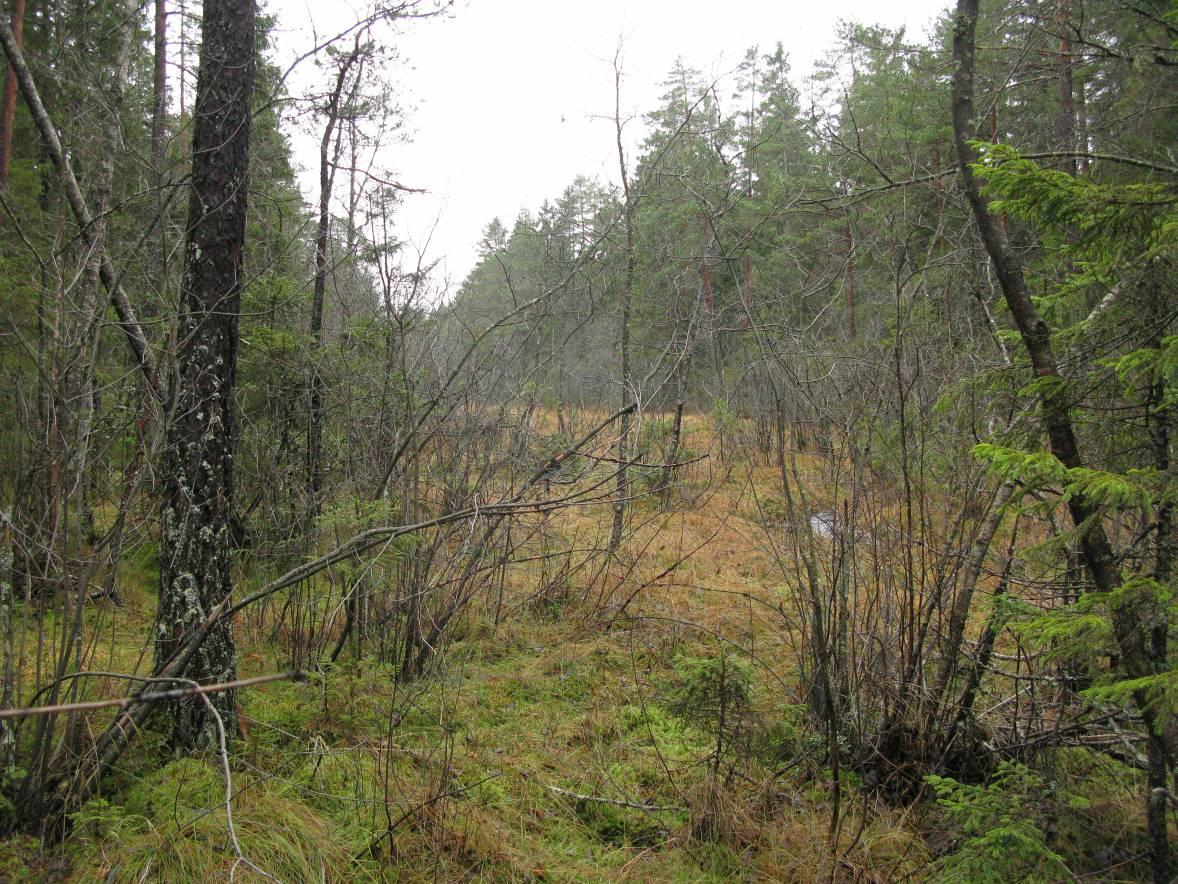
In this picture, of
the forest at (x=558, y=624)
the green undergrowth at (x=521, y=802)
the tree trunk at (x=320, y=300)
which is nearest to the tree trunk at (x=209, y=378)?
the forest at (x=558, y=624)

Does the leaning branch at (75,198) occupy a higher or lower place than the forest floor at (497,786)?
higher

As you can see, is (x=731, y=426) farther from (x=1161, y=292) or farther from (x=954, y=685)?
(x=1161, y=292)

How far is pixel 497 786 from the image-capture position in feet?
11.6

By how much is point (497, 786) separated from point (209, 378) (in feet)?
8.37

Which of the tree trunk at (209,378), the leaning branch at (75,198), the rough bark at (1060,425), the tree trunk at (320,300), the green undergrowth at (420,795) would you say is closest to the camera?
the rough bark at (1060,425)

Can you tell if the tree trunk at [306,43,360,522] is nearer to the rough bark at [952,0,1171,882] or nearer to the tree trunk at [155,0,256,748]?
the tree trunk at [155,0,256,748]

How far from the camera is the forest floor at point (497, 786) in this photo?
2.77 m

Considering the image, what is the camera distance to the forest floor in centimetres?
277

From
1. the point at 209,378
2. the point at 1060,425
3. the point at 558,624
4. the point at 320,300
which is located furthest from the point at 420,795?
the point at 320,300

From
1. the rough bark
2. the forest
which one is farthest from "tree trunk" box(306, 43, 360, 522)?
the rough bark

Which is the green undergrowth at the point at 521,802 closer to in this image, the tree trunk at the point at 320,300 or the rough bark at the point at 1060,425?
the rough bark at the point at 1060,425

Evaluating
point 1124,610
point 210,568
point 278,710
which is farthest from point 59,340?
point 1124,610

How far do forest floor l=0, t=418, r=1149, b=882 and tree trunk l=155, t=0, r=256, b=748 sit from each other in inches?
18.0

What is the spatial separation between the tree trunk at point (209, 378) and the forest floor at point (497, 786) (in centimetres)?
46
